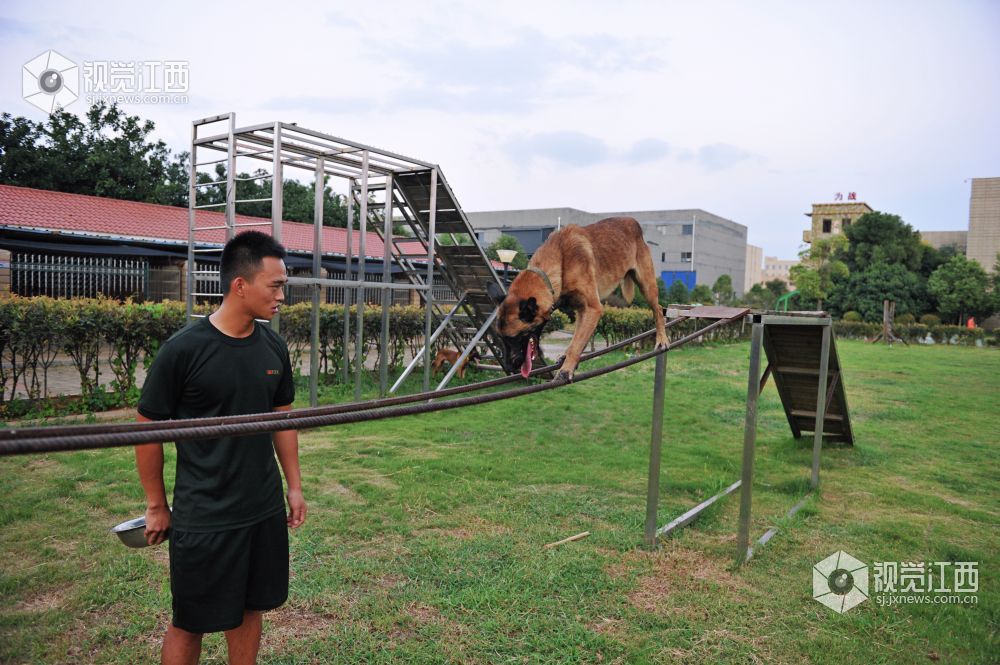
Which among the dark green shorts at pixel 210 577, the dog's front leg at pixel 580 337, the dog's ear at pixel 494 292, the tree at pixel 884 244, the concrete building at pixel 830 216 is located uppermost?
the concrete building at pixel 830 216

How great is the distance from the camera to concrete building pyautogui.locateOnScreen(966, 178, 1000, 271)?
62.2 metres

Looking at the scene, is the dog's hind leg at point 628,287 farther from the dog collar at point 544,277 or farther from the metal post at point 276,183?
the metal post at point 276,183

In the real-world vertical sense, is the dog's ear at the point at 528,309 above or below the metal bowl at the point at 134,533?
above

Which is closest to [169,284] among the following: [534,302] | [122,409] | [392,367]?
[392,367]

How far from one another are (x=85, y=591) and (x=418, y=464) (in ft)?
11.9

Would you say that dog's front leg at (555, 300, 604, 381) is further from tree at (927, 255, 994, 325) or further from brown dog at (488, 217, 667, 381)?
tree at (927, 255, 994, 325)

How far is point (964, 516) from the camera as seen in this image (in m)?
6.12

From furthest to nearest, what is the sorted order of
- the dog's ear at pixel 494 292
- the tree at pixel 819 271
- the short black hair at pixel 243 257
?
the tree at pixel 819 271 → the dog's ear at pixel 494 292 → the short black hair at pixel 243 257

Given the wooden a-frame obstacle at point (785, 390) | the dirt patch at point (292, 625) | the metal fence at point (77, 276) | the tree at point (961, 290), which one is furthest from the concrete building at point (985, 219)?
the dirt patch at point (292, 625)

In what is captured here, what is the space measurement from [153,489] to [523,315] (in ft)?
6.04

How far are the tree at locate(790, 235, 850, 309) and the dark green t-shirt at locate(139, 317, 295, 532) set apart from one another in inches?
1842

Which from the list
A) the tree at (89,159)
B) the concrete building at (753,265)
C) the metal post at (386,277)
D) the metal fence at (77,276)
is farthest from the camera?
the concrete building at (753,265)

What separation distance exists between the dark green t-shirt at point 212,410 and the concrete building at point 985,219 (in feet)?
252

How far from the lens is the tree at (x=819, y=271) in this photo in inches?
1732
